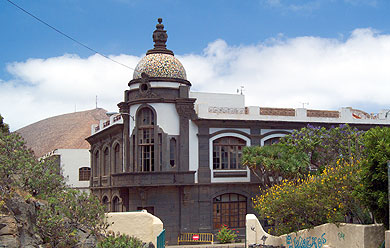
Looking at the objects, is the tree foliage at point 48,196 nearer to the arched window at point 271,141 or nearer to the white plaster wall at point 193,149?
the white plaster wall at point 193,149

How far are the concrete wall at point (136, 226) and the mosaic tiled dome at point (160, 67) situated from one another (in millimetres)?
13071

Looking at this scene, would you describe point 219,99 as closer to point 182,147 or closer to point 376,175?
point 182,147

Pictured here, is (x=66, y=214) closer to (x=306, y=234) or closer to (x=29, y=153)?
(x=29, y=153)

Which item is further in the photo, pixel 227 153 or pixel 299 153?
pixel 227 153

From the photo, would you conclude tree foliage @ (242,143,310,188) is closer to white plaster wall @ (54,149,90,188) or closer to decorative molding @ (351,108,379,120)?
decorative molding @ (351,108,379,120)

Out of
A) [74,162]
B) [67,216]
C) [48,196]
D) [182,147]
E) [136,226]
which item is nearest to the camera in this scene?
[67,216]

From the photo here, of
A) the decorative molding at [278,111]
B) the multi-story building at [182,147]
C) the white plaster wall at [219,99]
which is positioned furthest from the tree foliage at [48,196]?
the decorative molding at [278,111]

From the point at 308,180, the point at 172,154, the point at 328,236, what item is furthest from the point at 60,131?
the point at 328,236

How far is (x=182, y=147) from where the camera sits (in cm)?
3070

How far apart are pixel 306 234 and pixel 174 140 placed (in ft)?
39.0

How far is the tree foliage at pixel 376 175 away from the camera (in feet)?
53.1

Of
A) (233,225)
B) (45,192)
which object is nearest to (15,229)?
(45,192)

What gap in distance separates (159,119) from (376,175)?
16.4 meters

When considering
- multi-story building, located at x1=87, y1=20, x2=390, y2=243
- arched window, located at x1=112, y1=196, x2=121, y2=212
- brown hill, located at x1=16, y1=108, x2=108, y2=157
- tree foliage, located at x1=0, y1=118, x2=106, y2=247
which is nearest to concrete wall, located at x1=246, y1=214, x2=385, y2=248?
multi-story building, located at x1=87, y1=20, x2=390, y2=243
